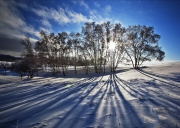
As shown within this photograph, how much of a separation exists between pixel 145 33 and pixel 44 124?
25837mm

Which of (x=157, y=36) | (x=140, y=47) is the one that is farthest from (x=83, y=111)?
(x=157, y=36)

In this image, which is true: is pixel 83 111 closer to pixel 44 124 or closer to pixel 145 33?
pixel 44 124

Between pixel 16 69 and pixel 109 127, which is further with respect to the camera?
pixel 16 69

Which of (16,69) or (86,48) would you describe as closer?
(16,69)

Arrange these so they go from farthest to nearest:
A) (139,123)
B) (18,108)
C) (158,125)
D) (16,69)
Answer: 1. (16,69)
2. (18,108)
3. (139,123)
4. (158,125)

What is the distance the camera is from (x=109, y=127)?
2152mm

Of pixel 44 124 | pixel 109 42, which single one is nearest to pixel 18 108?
pixel 44 124

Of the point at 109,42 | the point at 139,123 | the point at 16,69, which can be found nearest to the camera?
the point at 139,123

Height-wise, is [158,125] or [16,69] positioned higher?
[16,69]

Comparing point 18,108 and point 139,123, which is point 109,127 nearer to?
point 139,123

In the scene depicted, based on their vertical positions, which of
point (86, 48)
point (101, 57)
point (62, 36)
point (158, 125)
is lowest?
point (158, 125)

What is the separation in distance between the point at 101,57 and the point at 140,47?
11307 mm

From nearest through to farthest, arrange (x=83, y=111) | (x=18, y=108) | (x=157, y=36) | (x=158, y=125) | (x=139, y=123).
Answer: (x=158, y=125) < (x=139, y=123) < (x=83, y=111) < (x=18, y=108) < (x=157, y=36)

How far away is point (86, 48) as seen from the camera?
819 inches
